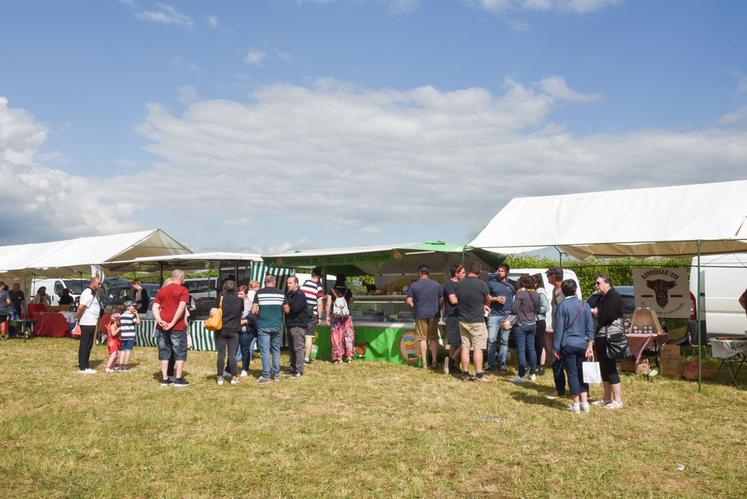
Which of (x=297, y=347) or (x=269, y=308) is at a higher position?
(x=269, y=308)

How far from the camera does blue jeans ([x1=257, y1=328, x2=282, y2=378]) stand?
865 cm

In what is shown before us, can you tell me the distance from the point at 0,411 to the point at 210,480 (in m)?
3.83

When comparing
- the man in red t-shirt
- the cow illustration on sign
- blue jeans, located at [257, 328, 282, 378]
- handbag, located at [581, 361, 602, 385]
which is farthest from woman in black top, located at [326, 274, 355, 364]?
the cow illustration on sign

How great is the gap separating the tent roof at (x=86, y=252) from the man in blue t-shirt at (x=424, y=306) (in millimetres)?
10137

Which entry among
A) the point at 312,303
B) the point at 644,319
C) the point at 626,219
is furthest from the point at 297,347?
the point at 644,319

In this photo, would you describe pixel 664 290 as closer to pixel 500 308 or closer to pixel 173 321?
pixel 500 308

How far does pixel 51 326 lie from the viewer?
1694 cm

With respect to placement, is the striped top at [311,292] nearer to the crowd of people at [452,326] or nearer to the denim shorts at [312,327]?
the crowd of people at [452,326]

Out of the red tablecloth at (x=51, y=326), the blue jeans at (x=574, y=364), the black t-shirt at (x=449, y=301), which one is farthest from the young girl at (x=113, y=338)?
the red tablecloth at (x=51, y=326)

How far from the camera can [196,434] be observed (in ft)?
19.1

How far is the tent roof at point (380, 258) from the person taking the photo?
1081 cm

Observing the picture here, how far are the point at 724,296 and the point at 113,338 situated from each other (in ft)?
37.3

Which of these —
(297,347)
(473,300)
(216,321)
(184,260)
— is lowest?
(297,347)

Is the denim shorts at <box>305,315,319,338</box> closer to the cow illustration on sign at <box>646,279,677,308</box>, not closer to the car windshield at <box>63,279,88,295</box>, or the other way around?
the cow illustration on sign at <box>646,279,677,308</box>
